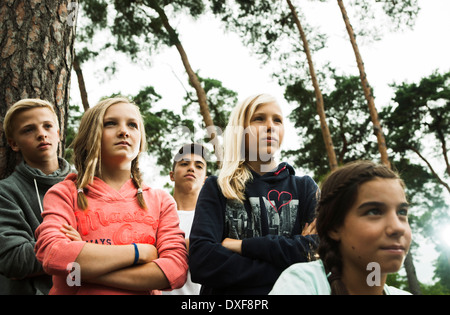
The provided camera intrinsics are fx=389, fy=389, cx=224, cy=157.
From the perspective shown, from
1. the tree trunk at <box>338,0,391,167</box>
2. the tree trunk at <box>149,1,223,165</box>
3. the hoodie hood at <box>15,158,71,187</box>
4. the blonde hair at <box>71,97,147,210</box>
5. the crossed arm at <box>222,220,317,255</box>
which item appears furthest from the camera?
the tree trunk at <box>338,0,391,167</box>

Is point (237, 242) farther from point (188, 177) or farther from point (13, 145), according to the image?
point (188, 177)

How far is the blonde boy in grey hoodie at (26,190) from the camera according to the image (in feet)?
5.86

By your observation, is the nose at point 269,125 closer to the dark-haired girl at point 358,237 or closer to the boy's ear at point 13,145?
the dark-haired girl at point 358,237

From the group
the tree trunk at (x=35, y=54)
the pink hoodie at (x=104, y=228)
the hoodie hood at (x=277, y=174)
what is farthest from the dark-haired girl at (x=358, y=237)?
the tree trunk at (x=35, y=54)

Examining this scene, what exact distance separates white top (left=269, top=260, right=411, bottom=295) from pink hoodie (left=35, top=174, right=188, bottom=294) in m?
0.53

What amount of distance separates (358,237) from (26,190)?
173 cm

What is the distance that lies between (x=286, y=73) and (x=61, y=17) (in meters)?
9.64

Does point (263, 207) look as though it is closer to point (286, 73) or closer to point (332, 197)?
point (332, 197)

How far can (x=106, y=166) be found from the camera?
79.5 inches

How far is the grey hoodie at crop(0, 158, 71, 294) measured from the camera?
5.81ft

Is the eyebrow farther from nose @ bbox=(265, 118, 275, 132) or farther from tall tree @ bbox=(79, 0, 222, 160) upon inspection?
tall tree @ bbox=(79, 0, 222, 160)

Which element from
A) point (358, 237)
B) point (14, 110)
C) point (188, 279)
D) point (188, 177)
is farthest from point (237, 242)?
point (188, 177)

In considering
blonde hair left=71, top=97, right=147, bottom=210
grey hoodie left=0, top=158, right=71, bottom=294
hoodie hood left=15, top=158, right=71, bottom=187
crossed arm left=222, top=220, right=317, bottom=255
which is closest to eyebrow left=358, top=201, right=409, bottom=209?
crossed arm left=222, top=220, right=317, bottom=255
